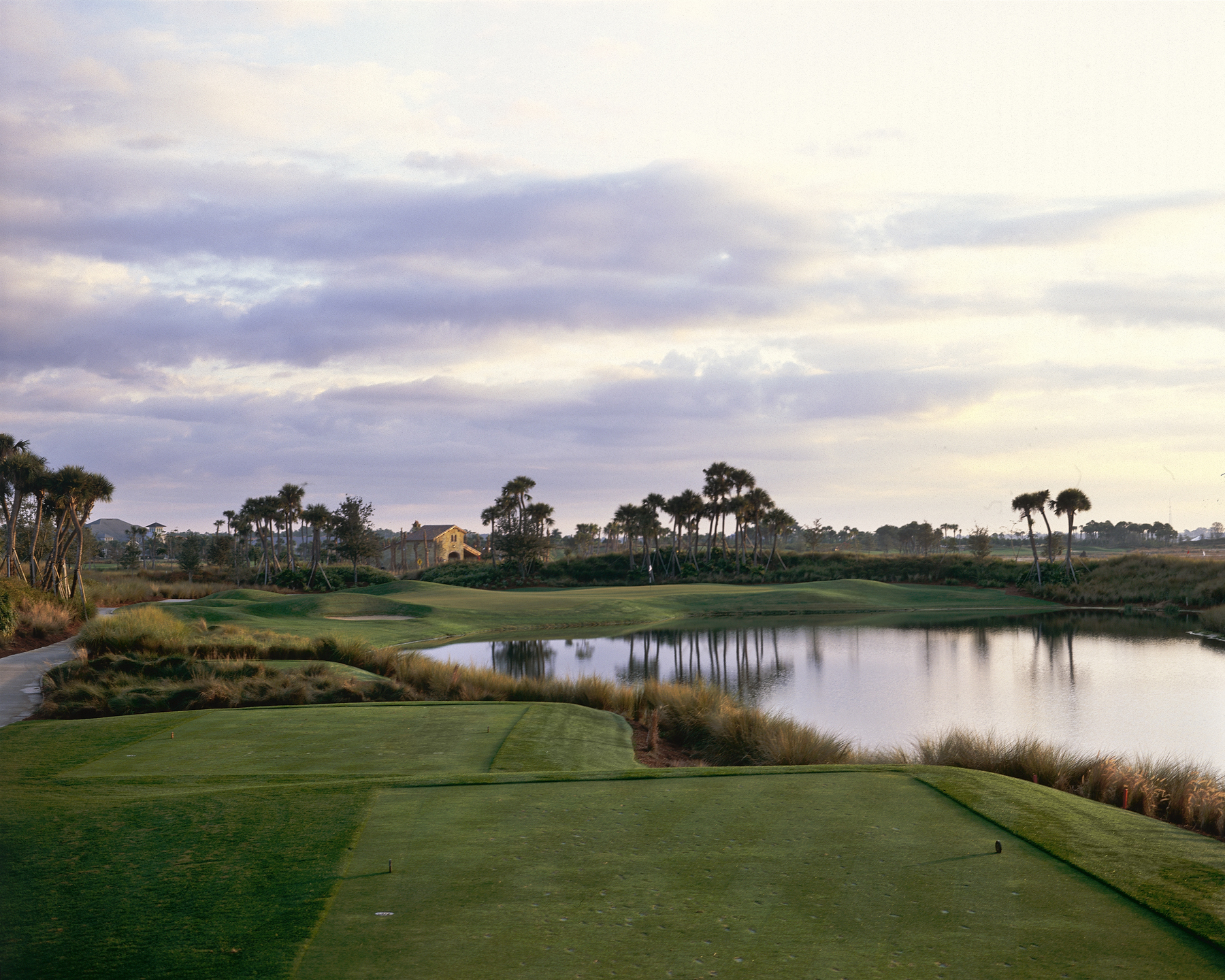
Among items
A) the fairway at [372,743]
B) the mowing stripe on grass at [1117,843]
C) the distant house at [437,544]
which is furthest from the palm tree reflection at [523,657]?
the distant house at [437,544]

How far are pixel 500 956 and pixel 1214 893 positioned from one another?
187 inches

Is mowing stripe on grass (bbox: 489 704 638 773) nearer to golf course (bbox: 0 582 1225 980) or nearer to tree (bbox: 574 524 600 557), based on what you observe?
golf course (bbox: 0 582 1225 980)

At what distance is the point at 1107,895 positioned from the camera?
18.3ft

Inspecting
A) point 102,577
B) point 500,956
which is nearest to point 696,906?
point 500,956

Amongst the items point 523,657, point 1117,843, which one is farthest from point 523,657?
point 1117,843

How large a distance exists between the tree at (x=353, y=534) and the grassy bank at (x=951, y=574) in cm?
677

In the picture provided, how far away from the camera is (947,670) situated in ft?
84.2

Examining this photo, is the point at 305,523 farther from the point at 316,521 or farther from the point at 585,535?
the point at 585,535

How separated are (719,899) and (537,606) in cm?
4051

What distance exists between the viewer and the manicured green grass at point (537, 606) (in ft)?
113

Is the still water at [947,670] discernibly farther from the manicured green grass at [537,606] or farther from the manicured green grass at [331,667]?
the manicured green grass at [331,667]

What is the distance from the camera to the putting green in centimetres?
446

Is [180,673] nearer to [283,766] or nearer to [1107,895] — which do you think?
[283,766]

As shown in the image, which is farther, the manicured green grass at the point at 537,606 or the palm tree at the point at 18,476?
the manicured green grass at the point at 537,606
